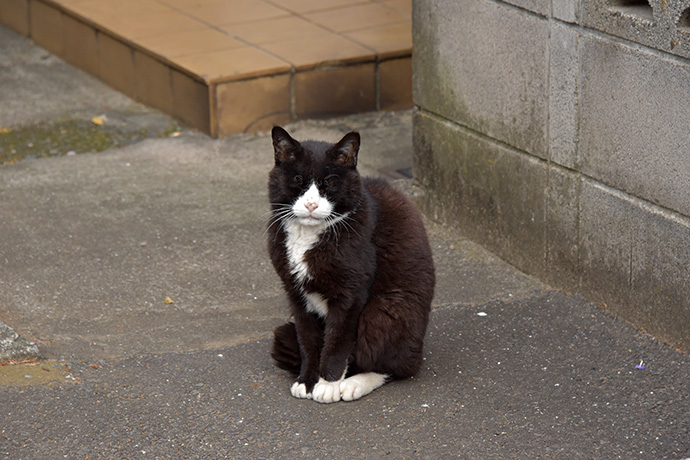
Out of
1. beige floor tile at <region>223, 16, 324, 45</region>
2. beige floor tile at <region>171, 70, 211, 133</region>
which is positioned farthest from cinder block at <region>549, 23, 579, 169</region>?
beige floor tile at <region>223, 16, 324, 45</region>

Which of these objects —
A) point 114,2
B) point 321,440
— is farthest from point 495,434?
point 114,2

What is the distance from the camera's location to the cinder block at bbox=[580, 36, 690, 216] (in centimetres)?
377

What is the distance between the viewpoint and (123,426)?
11.5 ft

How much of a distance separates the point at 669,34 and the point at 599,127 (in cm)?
54

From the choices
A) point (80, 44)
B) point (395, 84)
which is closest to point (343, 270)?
point (395, 84)

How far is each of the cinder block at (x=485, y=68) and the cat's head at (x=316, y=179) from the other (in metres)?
1.26

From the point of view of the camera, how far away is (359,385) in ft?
12.0

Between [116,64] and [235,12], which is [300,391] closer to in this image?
[116,64]

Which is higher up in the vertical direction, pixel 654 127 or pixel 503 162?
pixel 654 127

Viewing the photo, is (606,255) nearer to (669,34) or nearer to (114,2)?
(669,34)

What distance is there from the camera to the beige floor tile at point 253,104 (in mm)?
6258

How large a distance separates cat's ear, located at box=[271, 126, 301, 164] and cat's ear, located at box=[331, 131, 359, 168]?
0.13 m

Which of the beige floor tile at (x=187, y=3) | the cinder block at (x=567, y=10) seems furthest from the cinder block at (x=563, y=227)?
the beige floor tile at (x=187, y=3)

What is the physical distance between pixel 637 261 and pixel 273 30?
377 centimetres
